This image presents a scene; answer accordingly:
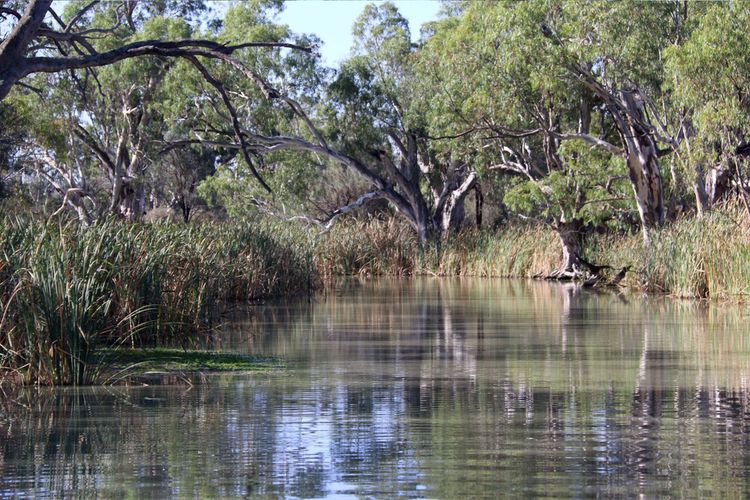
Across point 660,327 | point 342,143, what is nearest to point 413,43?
point 342,143

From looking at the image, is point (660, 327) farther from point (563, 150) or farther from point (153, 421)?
point (563, 150)

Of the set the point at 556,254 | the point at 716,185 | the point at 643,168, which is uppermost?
the point at 643,168

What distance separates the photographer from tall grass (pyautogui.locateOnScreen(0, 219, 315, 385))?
1064cm

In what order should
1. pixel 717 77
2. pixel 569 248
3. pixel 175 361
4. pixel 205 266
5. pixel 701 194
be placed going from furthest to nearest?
1. pixel 569 248
2. pixel 701 194
3. pixel 717 77
4. pixel 205 266
5. pixel 175 361

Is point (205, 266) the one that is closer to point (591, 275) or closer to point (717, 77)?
point (717, 77)

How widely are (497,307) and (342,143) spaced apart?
20063 mm

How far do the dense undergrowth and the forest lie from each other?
42 millimetres

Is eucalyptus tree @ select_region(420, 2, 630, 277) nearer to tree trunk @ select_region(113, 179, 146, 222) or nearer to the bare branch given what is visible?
the bare branch

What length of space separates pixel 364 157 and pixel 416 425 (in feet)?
119

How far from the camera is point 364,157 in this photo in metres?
44.6

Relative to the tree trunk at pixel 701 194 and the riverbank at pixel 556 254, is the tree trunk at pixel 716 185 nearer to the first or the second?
the tree trunk at pixel 701 194

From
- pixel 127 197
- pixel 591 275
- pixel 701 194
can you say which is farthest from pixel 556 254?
pixel 127 197

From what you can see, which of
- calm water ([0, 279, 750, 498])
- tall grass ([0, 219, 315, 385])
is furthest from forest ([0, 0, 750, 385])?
calm water ([0, 279, 750, 498])

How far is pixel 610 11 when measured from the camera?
26.4 meters
